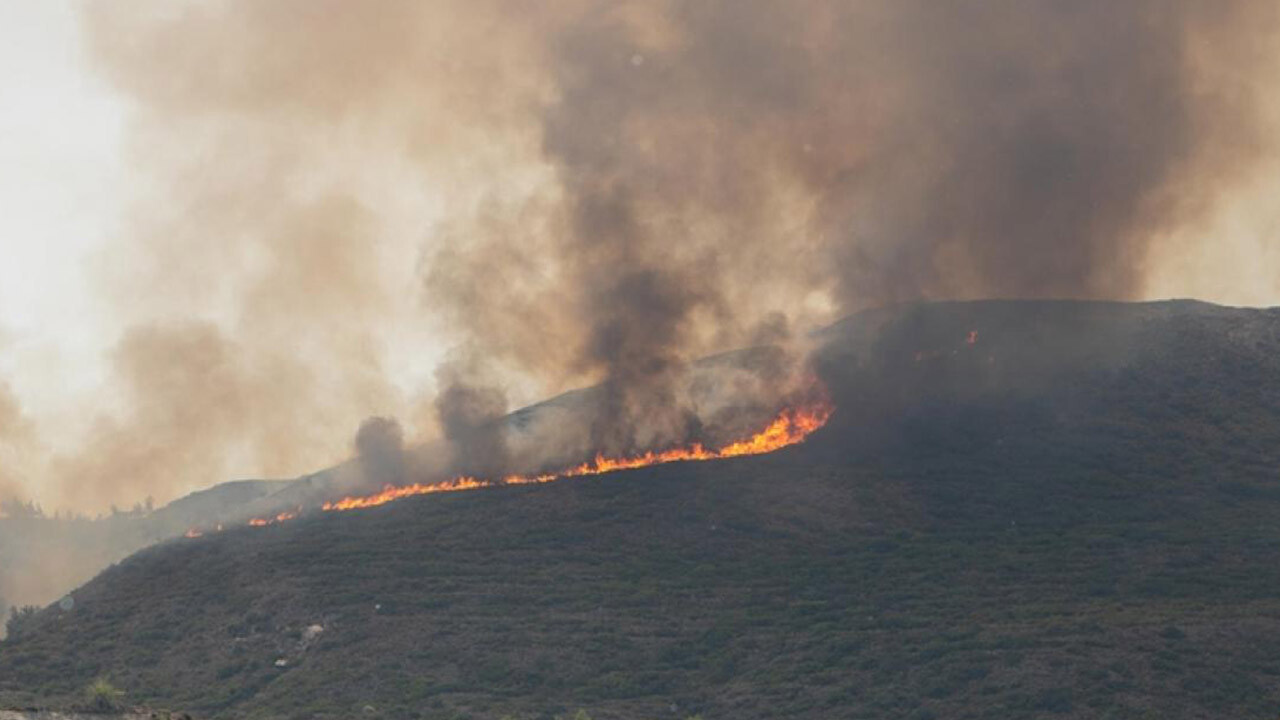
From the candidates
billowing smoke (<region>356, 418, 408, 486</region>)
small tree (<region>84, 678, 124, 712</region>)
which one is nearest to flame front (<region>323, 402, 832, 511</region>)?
billowing smoke (<region>356, 418, 408, 486</region>)

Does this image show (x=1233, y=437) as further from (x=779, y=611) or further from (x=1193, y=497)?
(x=779, y=611)

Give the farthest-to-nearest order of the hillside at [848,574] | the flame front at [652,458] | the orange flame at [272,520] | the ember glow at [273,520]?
the flame front at [652,458] < the ember glow at [273,520] < the orange flame at [272,520] < the hillside at [848,574]

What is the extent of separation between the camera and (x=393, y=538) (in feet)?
399

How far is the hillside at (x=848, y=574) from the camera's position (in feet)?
308

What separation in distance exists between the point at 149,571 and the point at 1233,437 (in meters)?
92.4

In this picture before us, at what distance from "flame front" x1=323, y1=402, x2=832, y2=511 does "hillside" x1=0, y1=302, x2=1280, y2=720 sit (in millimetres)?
4000

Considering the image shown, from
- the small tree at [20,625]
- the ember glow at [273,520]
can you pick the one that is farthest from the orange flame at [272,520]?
the small tree at [20,625]

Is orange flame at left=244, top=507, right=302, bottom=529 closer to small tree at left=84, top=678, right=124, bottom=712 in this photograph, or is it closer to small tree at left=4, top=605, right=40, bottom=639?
small tree at left=4, top=605, right=40, bottom=639

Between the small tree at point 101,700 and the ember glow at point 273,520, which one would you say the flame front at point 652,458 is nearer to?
the ember glow at point 273,520

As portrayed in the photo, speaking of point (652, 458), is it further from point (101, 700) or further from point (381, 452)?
point (101, 700)

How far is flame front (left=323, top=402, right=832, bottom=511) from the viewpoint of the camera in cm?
13388

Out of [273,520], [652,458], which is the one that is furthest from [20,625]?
[652,458]

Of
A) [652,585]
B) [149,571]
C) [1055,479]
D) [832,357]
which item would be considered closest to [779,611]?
[652,585]

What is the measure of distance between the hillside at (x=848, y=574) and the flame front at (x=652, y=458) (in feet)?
13.1
